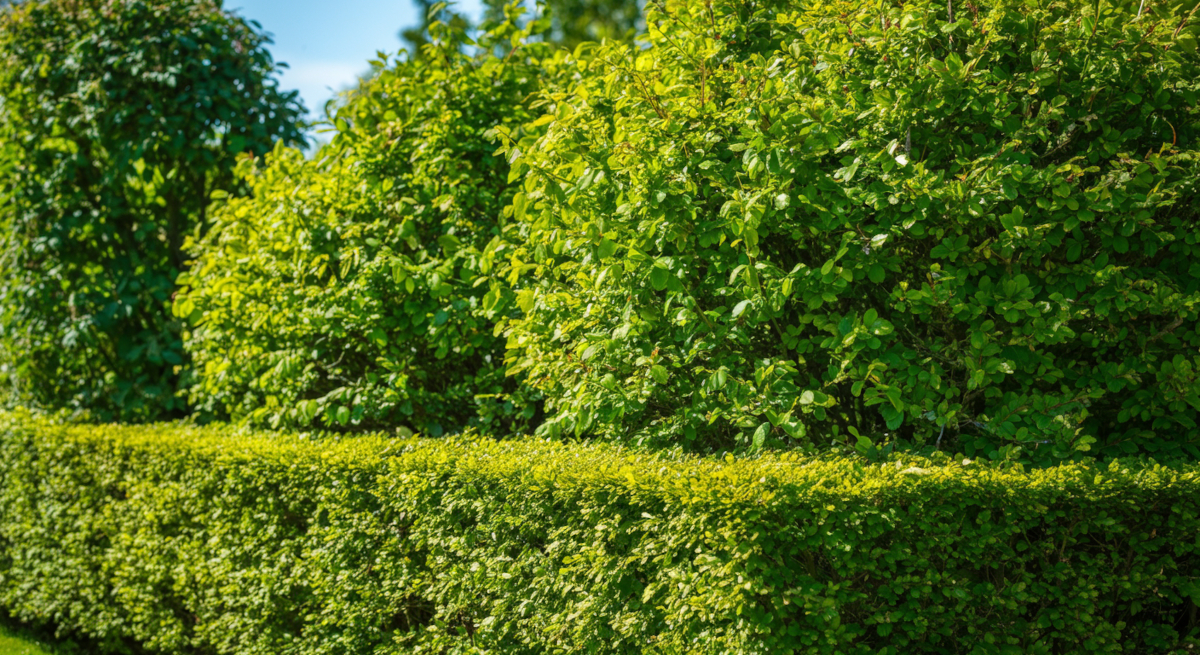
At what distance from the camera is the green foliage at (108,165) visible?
834 centimetres

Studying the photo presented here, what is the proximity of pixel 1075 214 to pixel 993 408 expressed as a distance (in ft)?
2.83

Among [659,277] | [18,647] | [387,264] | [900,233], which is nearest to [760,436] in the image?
[659,277]

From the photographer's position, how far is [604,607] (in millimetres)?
3385

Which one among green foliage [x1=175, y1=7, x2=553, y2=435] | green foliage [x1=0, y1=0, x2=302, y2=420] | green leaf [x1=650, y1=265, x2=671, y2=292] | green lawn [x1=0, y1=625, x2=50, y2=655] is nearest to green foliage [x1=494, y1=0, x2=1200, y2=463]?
green leaf [x1=650, y1=265, x2=671, y2=292]

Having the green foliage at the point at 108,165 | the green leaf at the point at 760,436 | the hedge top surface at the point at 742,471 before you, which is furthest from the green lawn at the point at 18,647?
the green leaf at the point at 760,436

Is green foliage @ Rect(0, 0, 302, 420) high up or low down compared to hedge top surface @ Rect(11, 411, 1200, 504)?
up

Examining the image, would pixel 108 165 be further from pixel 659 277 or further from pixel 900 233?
pixel 900 233

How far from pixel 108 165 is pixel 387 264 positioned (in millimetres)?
4919

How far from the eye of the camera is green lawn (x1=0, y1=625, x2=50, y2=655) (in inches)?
272

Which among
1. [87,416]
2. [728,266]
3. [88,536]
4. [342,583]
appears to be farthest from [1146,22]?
[87,416]

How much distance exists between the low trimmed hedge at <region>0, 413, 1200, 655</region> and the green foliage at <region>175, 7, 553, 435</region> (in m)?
0.84

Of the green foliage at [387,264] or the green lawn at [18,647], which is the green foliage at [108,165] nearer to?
the green lawn at [18,647]

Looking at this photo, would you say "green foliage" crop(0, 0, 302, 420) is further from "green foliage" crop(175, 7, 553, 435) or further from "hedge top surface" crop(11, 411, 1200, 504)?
"hedge top surface" crop(11, 411, 1200, 504)

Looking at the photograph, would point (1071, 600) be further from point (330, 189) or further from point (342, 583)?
point (330, 189)
